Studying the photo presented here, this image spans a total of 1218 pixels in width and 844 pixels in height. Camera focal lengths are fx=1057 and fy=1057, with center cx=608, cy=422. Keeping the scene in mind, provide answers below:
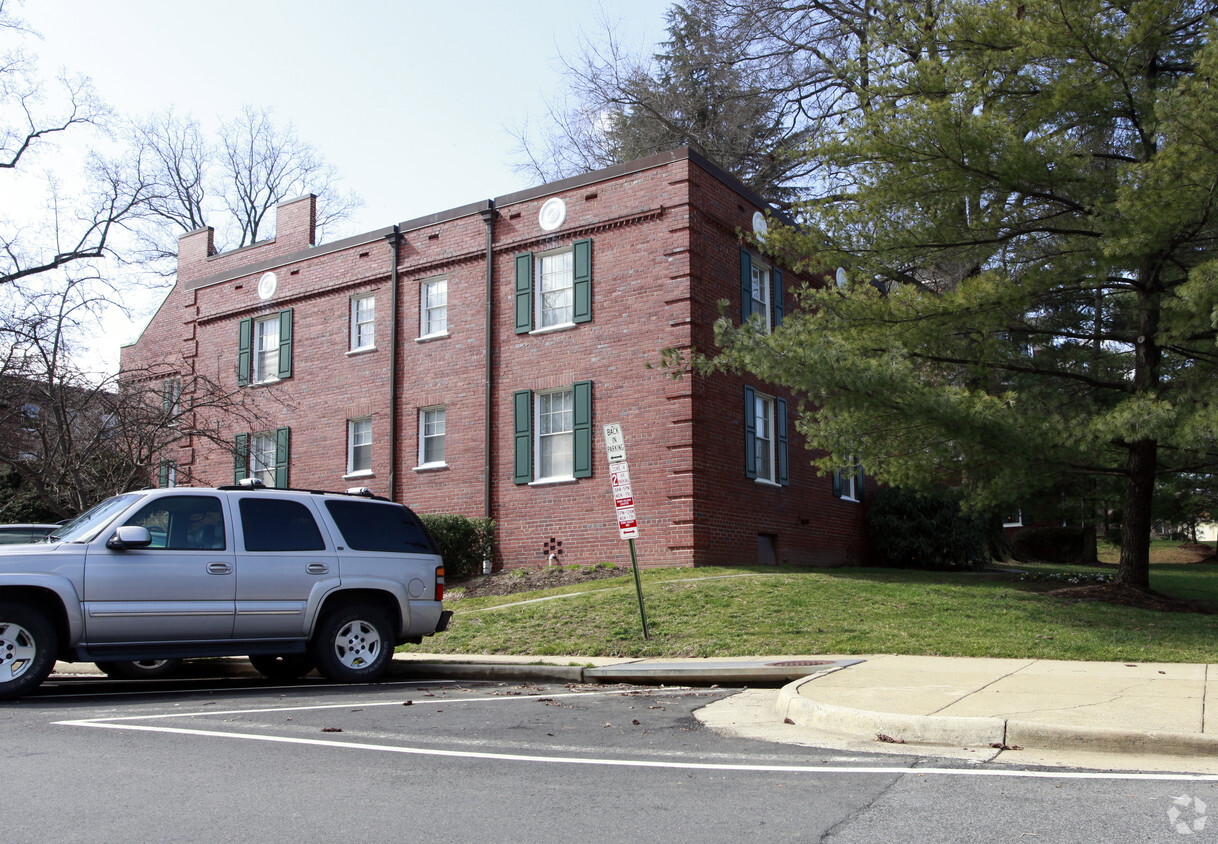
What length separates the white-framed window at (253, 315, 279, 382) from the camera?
2597cm

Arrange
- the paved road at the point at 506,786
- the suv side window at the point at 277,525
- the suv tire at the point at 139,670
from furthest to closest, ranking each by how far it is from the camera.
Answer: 1. the suv tire at the point at 139,670
2. the suv side window at the point at 277,525
3. the paved road at the point at 506,786

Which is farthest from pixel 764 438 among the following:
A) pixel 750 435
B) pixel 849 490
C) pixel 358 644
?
pixel 358 644

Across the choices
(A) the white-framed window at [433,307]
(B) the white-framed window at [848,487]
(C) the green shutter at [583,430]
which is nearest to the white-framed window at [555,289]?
(C) the green shutter at [583,430]

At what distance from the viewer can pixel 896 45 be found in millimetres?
15094

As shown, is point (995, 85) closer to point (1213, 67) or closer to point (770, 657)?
point (1213, 67)

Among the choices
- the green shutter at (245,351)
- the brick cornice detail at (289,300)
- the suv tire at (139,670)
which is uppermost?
the brick cornice detail at (289,300)

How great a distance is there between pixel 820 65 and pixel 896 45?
15.4 meters

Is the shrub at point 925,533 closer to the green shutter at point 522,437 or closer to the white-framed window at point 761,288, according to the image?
the white-framed window at point 761,288

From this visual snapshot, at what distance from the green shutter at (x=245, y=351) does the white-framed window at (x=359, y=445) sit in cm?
393

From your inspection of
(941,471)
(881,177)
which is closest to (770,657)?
(941,471)

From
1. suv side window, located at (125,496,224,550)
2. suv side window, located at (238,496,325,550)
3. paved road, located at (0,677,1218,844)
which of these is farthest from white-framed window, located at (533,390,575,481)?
paved road, located at (0,677,1218,844)

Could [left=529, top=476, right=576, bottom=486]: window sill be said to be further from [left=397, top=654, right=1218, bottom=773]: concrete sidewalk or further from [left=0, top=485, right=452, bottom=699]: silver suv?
[left=397, top=654, right=1218, bottom=773]: concrete sidewalk

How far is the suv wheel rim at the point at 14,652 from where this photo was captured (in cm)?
896

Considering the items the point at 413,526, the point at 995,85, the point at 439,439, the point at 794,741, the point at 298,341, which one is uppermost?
the point at 995,85
